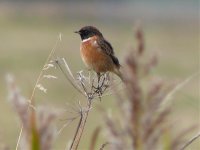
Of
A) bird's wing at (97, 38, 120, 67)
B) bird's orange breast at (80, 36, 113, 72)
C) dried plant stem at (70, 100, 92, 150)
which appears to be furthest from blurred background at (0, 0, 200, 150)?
dried plant stem at (70, 100, 92, 150)

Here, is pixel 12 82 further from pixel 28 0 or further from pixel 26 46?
pixel 28 0

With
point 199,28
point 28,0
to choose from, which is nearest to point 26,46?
point 199,28

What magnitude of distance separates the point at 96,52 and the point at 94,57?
5cm

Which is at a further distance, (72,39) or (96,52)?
(72,39)

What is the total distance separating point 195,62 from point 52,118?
25.1m

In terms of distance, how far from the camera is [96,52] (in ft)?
15.6

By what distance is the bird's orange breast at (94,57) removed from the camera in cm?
457

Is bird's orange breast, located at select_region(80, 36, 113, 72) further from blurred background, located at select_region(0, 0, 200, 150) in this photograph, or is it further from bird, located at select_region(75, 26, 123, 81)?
blurred background, located at select_region(0, 0, 200, 150)

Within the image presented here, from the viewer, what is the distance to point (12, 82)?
163 cm

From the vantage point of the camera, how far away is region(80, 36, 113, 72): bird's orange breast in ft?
15.0

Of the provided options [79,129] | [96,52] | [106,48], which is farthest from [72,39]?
[79,129]

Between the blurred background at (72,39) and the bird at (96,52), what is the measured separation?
6.67 metres

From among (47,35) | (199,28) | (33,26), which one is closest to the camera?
(47,35)

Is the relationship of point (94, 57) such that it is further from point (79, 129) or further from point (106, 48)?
point (79, 129)
